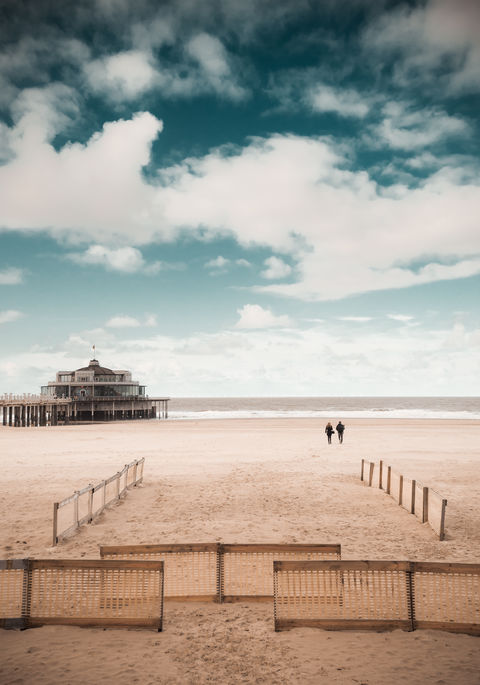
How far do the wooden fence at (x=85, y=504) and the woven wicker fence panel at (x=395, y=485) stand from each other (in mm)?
8555

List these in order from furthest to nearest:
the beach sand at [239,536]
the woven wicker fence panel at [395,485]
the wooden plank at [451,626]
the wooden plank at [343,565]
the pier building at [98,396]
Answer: the pier building at [98,396] < the woven wicker fence panel at [395,485] < the wooden plank at [343,565] < the wooden plank at [451,626] < the beach sand at [239,536]

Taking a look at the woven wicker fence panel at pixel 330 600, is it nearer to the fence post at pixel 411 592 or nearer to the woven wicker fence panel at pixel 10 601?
the fence post at pixel 411 592

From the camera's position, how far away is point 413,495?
12.6 metres

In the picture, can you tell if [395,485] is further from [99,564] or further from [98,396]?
[98,396]

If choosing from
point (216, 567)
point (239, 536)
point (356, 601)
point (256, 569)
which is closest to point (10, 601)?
point (216, 567)

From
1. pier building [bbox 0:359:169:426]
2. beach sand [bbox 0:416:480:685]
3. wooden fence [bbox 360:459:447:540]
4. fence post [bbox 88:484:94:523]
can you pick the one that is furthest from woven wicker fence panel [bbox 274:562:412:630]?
pier building [bbox 0:359:169:426]

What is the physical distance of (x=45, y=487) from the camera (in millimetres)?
16219

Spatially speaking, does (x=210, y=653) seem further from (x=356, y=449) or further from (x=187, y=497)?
(x=356, y=449)

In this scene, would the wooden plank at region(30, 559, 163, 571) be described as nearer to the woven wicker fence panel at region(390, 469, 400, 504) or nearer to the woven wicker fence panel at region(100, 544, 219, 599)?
the woven wicker fence panel at region(100, 544, 219, 599)

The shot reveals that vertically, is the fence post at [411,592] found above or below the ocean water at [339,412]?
above

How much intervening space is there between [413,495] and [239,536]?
17.0ft

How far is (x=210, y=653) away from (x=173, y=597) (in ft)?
5.57

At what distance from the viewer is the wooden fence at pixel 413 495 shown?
10.8m

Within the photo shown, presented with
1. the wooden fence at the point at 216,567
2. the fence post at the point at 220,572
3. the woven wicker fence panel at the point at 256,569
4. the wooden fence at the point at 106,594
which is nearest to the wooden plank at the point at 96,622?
the wooden fence at the point at 106,594
